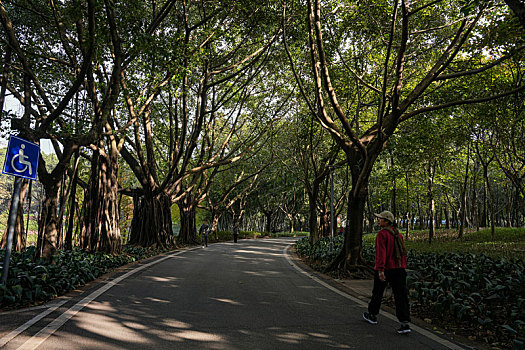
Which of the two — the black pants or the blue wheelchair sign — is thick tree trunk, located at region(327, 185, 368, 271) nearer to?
the black pants

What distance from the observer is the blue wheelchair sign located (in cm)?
586

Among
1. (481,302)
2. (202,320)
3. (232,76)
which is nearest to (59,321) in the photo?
(202,320)

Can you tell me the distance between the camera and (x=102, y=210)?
12.1m

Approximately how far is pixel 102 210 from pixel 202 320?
831cm

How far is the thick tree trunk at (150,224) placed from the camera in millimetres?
16172

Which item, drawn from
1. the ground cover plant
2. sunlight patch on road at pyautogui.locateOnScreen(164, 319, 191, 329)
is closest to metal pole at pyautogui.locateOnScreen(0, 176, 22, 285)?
sunlight patch on road at pyautogui.locateOnScreen(164, 319, 191, 329)

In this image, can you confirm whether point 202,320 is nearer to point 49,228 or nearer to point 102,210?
point 49,228

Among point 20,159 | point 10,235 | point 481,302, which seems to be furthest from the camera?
point 20,159

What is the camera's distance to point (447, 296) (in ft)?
18.3

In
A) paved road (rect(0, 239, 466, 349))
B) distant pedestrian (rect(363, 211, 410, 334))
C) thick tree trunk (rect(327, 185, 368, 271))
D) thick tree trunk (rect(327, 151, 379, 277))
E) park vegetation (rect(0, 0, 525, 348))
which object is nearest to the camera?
paved road (rect(0, 239, 466, 349))

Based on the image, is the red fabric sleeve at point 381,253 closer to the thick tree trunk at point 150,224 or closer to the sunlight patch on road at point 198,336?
the sunlight patch on road at point 198,336

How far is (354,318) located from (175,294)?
3.27 metres

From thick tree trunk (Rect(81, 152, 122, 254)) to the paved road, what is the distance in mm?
4335

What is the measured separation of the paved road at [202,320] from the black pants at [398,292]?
249 millimetres
